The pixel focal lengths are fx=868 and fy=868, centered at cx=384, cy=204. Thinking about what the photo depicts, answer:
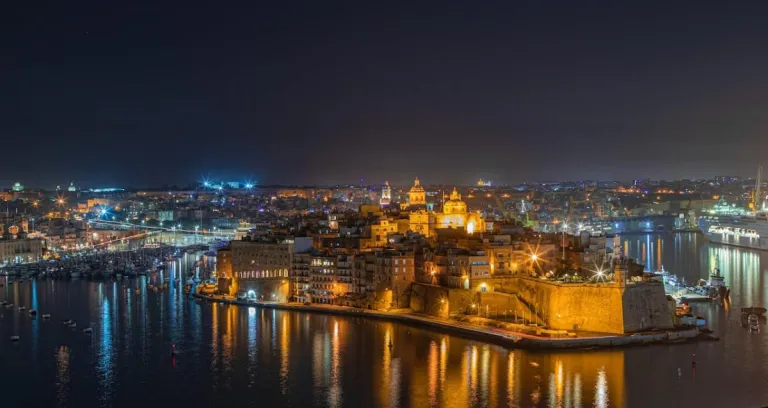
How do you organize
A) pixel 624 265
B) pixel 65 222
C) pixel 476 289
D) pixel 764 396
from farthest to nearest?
pixel 65 222, pixel 476 289, pixel 624 265, pixel 764 396

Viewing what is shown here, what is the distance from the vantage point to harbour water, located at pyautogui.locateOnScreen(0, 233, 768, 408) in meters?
11.5

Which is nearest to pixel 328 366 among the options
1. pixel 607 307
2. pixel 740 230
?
pixel 607 307

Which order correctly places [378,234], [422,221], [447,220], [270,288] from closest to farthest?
[270,288], [378,234], [422,221], [447,220]

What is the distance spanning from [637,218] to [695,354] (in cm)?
4329

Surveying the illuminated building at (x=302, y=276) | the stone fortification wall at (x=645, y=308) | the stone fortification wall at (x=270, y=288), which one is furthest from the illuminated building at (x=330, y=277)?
the stone fortification wall at (x=645, y=308)

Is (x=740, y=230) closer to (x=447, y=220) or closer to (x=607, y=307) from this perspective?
(x=447, y=220)

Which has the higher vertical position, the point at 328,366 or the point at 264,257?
the point at 264,257

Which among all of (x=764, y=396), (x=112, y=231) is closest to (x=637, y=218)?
(x=112, y=231)

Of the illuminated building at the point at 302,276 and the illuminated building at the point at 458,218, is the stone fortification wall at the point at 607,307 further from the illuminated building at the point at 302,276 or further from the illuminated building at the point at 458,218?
the illuminated building at the point at 458,218

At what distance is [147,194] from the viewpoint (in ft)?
250

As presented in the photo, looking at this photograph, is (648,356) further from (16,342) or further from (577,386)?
(16,342)

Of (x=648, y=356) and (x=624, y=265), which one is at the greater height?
(x=624, y=265)

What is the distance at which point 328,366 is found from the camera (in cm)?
1313

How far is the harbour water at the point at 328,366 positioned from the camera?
11.5 metres
